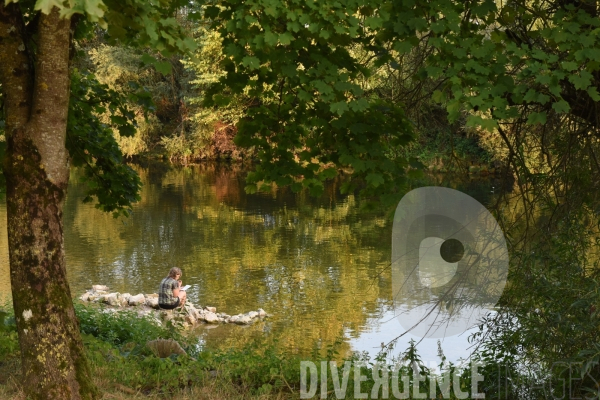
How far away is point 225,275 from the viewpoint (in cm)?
1420

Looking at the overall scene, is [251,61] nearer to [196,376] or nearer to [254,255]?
[196,376]

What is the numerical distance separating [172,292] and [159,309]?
2.51ft

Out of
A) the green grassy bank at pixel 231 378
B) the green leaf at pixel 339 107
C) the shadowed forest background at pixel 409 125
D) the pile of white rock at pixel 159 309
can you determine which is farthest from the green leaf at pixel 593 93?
the pile of white rock at pixel 159 309

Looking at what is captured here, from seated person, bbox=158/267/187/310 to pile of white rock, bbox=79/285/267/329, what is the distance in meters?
0.12

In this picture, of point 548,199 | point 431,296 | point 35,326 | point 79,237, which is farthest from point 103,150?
point 79,237

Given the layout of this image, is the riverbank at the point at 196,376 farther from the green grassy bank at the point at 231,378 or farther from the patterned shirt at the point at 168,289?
the patterned shirt at the point at 168,289

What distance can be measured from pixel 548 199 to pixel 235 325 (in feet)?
20.5

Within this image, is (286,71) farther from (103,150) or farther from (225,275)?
(225,275)

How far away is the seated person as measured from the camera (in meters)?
10.9

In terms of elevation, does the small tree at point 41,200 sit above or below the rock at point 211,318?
above

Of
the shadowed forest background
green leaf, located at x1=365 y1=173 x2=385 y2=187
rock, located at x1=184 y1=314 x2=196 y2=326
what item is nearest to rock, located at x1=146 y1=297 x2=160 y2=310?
rock, located at x1=184 y1=314 x2=196 y2=326

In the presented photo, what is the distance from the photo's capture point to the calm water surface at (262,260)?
34.6 feet

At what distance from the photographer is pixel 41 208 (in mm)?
4219
